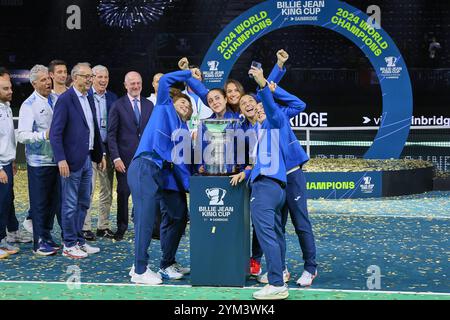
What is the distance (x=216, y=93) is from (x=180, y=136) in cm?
42

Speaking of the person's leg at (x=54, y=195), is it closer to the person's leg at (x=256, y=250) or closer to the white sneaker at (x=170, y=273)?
the white sneaker at (x=170, y=273)

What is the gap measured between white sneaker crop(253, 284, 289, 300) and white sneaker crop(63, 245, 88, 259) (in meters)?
2.16

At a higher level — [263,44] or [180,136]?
[263,44]

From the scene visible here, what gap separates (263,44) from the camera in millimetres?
14906

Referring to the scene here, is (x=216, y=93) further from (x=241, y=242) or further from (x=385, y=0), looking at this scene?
(x=385, y=0)

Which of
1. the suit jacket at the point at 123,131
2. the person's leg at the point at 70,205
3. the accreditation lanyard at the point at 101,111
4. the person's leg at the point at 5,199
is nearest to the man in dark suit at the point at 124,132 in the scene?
the suit jacket at the point at 123,131

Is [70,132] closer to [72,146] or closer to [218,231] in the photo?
[72,146]

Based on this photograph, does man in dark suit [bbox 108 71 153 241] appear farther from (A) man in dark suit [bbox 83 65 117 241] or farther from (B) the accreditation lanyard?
(B) the accreditation lanyard

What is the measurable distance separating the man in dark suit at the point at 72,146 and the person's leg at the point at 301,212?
2.05 metres

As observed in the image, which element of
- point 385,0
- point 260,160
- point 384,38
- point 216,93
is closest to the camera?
point 260,160

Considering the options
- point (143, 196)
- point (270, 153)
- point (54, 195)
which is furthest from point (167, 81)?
point (54, 195)

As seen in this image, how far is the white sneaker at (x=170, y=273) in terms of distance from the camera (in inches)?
263
